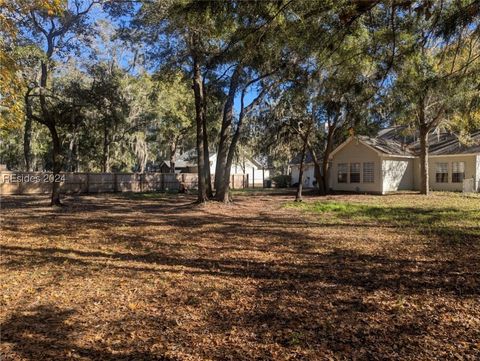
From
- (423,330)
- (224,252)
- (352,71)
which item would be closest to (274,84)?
(352,71)

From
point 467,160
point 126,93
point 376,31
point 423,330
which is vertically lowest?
point 423,330

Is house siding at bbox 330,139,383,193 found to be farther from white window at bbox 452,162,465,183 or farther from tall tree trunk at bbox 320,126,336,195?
white window at bbox 452,162,465,183

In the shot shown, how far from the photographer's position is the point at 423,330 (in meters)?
3.92

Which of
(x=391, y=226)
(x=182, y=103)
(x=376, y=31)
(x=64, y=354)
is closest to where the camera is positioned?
(x=64, y=354)

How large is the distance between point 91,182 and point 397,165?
835 inches

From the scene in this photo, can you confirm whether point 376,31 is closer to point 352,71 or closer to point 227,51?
point 352,71

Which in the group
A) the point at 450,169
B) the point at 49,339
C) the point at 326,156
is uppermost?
the point at 326,156

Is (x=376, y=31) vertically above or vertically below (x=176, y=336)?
above

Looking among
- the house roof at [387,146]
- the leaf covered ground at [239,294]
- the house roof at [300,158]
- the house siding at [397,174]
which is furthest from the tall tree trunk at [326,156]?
the leaf covered ground at [239,294]

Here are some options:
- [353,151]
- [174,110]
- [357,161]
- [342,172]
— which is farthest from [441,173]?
[174,110]

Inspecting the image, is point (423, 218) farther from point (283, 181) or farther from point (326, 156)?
point (283, 181)

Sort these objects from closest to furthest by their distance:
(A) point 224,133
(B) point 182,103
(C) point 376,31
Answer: (C) point 376,31 < (A) point 224,133 < (B) point 182,103

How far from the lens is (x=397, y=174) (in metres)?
26.4

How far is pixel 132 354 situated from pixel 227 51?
24.7 ft
